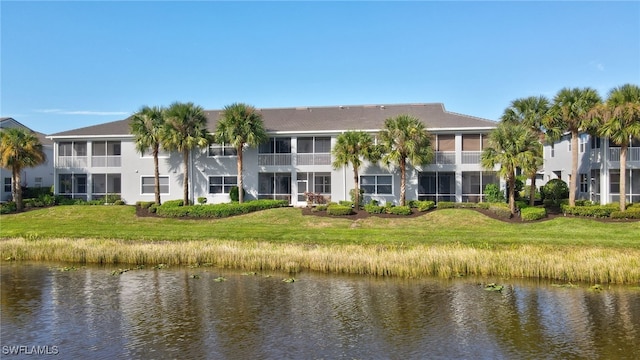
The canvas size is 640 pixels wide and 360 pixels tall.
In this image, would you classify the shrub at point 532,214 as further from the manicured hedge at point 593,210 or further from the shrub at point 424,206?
the shrub at point 424,206

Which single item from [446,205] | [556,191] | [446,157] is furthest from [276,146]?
[556,191]

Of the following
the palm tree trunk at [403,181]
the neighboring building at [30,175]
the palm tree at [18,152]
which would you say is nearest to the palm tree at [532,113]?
the palm tree trunk at [403,181]

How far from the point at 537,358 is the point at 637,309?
5.81 meters

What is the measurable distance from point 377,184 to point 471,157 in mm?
6957

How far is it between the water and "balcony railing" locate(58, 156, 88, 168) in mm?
25445

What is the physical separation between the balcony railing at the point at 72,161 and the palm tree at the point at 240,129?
490 inches

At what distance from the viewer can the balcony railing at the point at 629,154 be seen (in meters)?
35.5

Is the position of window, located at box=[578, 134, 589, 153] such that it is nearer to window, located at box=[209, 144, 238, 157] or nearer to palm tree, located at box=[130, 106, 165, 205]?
window, located at box=[209, 144, 238, 157]

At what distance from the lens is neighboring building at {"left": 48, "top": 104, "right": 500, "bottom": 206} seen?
4003 cm

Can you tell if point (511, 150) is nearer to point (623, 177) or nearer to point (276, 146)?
point (623, 177)

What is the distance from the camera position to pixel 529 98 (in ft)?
119

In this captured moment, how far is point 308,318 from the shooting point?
15.3 meters

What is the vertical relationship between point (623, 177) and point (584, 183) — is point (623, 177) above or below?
above

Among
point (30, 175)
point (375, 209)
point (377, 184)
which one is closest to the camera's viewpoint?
point (375, 209)
